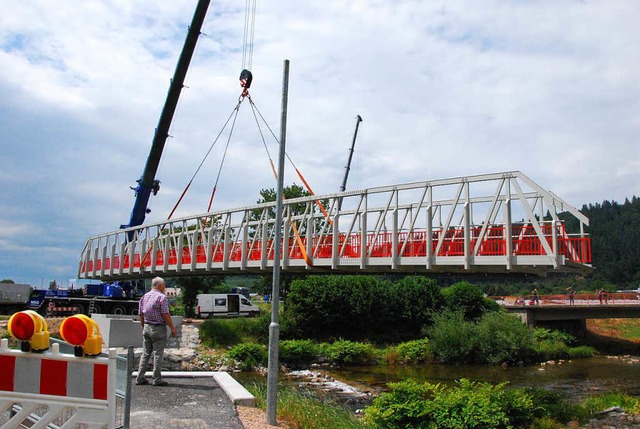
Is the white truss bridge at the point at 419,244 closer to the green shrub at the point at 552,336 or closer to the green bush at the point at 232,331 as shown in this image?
the green bush at the point at 232,331

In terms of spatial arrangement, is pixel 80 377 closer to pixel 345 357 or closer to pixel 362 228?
pixel 362 228

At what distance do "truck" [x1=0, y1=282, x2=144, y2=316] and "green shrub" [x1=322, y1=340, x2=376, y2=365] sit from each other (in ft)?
43.1

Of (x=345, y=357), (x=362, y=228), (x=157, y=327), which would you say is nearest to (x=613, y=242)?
(x=345, y=357)

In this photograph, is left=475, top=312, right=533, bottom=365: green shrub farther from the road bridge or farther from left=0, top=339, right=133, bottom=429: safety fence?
left=0, top=339, right=133, bottom=429: safety fence

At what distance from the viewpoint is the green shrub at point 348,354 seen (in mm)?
34844

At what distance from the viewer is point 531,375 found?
33.0 metres

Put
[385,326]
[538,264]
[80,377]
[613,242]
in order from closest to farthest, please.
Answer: [80,377], [538,264], [385,326], [613,242]

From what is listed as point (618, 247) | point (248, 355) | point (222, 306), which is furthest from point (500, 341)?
point (618, 247)

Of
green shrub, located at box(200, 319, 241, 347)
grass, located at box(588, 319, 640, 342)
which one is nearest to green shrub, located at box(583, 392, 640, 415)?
green shrub, located at box(200, 319, 241, 347)

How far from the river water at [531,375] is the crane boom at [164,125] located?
1734 cm

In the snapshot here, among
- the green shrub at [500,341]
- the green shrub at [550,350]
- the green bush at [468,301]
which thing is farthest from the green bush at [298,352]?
the green shrub at [550,350]

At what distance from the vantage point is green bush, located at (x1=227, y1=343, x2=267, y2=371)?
30578mm

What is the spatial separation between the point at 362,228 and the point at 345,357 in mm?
14098

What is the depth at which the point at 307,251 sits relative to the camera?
2662 centimetres
